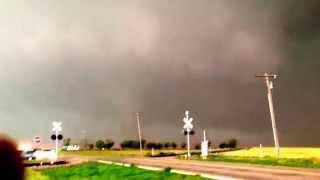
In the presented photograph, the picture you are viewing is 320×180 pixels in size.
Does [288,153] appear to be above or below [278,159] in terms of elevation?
above

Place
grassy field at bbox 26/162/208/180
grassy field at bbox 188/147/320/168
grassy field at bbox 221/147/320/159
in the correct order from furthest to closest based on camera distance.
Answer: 1. grassy field at bbox 221/147/320/159
2. grassy field at bbox 188/147/320/168
3. grassy field at bbox 26/162/208/180

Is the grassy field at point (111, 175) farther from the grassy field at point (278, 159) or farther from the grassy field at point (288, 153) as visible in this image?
the grassy field at point (288, 153)

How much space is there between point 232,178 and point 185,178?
8.56ft

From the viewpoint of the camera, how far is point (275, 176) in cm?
3753

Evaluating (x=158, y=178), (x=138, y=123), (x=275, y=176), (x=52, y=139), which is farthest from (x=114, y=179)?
(x=138, y=123)

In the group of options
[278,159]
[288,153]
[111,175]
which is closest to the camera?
[111,175]

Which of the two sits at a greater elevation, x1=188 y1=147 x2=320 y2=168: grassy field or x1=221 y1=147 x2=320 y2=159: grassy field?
x1=221 y1=147 x2=320 y2=159: grassy field

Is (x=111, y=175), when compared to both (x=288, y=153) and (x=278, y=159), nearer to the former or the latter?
(x=278, y=159)

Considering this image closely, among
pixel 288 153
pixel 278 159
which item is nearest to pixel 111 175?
pixel 278 159

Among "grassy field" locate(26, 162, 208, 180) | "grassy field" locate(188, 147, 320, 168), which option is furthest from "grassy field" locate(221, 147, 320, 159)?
"grassy field" locate(26, 162, 208, 180)

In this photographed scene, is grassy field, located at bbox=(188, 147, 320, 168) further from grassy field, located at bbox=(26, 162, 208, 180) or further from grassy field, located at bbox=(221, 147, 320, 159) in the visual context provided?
grassy field, located at bbox=(26, 162, 208, 180)

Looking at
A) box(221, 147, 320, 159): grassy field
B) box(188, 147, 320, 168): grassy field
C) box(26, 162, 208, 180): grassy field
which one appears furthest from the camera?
box(221, 147, 320, 159): grassy field

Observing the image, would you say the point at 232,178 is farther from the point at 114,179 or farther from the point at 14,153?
the point at 14,153

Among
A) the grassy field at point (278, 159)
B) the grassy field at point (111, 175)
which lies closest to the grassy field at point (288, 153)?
the grassy field at point (278, 159)
